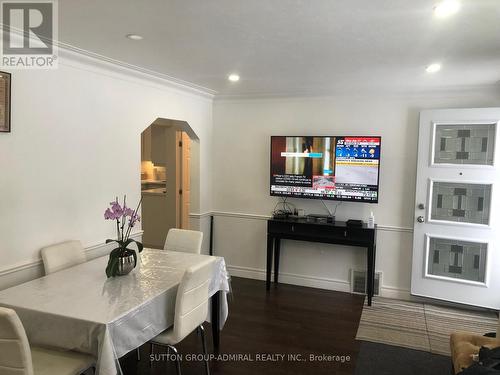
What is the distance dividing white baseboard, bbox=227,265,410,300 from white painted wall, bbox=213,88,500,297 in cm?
1

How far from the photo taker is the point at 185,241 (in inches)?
148

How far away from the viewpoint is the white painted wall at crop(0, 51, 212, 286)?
287cm

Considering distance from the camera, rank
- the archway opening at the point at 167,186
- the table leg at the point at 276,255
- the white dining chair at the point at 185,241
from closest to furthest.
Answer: the white dining chair at the point at 185,241, the table leg at the point at 276,255, the archway opening at the point at 167,186

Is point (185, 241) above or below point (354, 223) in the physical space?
below

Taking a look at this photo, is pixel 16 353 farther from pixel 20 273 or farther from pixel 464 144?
pixel 464 144

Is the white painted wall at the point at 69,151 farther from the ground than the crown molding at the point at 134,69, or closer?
closer

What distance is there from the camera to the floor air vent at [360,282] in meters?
4.80

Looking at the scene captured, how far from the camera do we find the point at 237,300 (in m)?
4.57

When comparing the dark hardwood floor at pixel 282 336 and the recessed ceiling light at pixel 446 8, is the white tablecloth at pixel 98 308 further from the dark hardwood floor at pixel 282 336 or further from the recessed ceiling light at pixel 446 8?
the recessed ceiling light at pixel 446 8

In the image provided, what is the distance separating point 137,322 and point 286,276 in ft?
10.4

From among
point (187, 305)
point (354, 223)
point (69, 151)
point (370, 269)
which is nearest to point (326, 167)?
point (354, 223)

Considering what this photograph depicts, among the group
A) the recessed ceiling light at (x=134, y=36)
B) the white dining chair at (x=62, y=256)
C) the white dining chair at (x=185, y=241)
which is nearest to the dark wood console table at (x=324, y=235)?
the white dining chair at (x=185, y=241)

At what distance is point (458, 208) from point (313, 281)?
6.39ft

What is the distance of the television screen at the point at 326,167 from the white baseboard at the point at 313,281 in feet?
3.66
